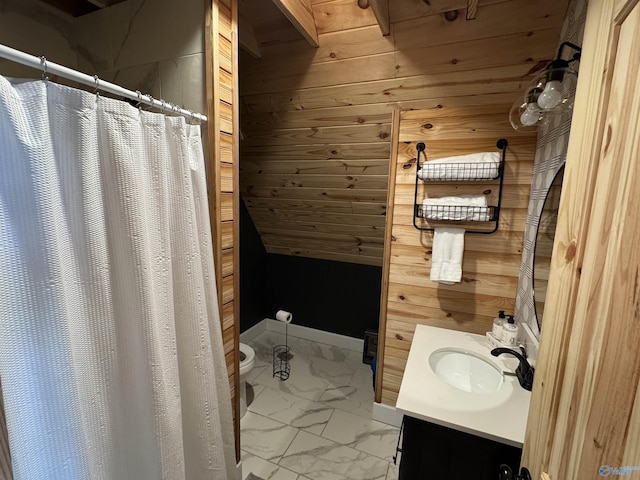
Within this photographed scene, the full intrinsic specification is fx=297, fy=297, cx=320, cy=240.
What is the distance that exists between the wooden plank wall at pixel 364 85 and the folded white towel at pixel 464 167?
20 centimetres

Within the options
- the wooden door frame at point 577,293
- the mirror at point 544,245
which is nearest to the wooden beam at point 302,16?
the wooden door frame at point 577,293

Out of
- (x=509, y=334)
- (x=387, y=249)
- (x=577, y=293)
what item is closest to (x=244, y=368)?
(x=387, y=249)

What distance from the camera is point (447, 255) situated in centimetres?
173

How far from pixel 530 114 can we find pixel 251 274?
2.84 metres

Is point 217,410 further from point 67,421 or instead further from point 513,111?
point 513,111

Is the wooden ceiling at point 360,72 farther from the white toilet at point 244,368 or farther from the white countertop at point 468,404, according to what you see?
the white toilet at point 244,368

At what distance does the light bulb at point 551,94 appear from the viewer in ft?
3.44

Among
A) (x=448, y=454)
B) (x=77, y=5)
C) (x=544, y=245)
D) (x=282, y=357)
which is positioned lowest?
(x=282, y=357)

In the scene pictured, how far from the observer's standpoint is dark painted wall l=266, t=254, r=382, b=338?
3.14 meters

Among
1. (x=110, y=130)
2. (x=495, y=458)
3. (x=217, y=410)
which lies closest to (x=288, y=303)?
(x=217, y=410)

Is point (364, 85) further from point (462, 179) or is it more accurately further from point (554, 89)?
point (554, 89)

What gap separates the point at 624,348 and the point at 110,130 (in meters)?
1.14

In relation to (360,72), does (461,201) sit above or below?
below

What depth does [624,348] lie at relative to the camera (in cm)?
41
